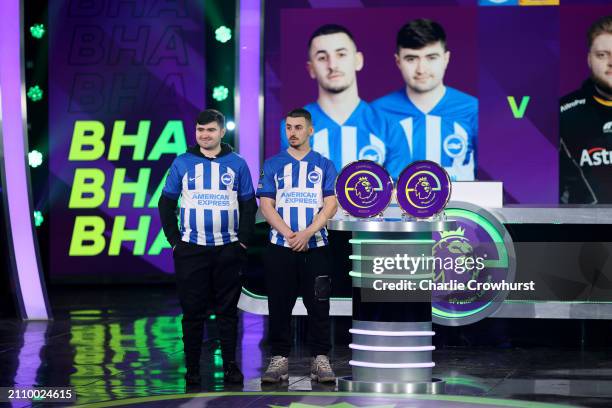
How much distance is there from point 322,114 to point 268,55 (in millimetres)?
736

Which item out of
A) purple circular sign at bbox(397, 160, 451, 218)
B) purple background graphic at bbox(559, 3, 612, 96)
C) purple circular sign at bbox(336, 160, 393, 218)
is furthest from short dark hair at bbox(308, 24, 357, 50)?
purple circular sign at bbox(397, 160, 451, 218)

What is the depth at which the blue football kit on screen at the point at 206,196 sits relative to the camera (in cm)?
746

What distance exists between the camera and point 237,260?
7.52m

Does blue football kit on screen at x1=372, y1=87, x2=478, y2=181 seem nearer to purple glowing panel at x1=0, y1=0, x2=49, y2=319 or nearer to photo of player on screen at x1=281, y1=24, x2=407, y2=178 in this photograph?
photo of player on screen at x1=281, y1=24, x2=407, y2=178

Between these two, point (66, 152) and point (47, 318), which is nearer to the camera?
point (47, 318)

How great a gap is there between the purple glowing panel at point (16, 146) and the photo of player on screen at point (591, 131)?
16.2 ft

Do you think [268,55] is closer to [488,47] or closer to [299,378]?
[488,47]

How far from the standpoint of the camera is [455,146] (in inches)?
440

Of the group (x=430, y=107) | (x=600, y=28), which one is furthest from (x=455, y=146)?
(x=600, y=28)

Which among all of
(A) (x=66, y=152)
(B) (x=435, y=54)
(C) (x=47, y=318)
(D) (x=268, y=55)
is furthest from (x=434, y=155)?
(A) (x=66, y=152)

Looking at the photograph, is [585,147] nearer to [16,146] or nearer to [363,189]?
[363,189]

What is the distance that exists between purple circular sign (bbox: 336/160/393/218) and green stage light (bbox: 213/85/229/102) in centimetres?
754

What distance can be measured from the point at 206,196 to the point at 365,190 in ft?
3.44

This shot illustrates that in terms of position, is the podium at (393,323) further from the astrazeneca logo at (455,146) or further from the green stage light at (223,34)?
the green stage light at (223,34)
